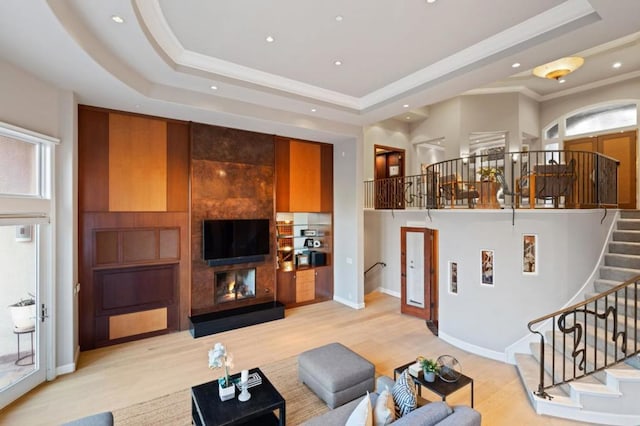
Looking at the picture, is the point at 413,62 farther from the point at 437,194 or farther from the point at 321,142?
the point at 321,142

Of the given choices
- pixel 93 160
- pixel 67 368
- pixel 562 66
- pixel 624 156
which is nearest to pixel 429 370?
pixel 67 368

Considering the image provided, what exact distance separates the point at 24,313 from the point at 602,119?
12.4 meters

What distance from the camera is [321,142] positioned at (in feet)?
23.8

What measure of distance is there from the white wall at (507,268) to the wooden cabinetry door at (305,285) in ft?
9.70

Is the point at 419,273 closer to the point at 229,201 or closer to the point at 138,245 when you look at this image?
the point at 229,201

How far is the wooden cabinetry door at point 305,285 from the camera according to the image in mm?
6949

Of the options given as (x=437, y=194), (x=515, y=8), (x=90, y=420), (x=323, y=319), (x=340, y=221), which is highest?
(x=515, y=8)

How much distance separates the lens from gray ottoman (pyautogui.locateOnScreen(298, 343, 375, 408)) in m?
3.27

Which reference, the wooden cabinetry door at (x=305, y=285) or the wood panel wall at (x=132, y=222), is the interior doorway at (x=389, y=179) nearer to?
the wooden cabinetry door at (x=305, y=285)

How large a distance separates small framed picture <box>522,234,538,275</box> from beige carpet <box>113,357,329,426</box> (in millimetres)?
3527

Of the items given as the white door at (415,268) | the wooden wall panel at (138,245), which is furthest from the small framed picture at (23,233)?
the white door at (415,268)

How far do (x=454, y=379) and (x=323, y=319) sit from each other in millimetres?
3430

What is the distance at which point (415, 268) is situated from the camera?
6660 mm

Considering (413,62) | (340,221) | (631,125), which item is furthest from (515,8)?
(631,125)
